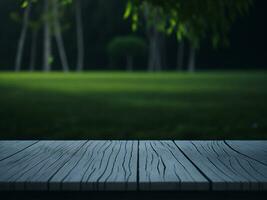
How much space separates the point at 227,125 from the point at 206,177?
6.79 m

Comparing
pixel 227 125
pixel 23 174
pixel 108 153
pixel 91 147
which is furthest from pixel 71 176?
pixel 227 125

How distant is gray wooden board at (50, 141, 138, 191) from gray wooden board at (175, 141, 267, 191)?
0.47m

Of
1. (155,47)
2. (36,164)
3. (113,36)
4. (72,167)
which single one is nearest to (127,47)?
(155,47)

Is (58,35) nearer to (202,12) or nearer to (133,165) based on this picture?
(202,12)

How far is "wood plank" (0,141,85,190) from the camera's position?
3.00 m

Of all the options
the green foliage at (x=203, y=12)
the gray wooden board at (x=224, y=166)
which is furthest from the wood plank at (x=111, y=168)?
the green foliage at (x=203, y=12)

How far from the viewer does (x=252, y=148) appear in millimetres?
4445

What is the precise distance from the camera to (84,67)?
233 ft

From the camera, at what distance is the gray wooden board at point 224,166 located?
9.80 ft

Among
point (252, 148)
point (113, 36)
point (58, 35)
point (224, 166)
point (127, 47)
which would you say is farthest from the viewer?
point (113, 36)

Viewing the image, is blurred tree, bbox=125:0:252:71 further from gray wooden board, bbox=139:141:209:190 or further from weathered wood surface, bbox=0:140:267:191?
gray wooden board, bbox=139:141:209:190

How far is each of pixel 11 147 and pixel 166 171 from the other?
172 cm

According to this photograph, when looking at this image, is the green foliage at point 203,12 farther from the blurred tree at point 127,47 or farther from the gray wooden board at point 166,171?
the blurred tree at point 127,47

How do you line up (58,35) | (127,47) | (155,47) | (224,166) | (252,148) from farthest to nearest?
(127,47), (155,47), (58,35), (252,148), (224,166)
